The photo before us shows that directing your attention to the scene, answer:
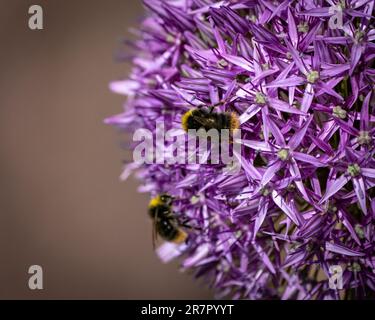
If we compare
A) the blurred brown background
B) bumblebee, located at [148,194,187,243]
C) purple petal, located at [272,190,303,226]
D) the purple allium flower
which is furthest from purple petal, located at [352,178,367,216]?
the blurred brown background

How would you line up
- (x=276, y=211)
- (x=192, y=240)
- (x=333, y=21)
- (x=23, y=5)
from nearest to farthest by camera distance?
(x=333, y=21)
(x=276, y=211)
(x=192, y=240)
(x=23, y=5)

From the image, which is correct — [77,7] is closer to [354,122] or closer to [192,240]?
[192,240]

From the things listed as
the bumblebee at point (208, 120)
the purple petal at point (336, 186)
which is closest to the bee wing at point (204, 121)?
the bumblebee at point (208, 120)

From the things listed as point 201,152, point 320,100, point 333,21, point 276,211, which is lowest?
point 276,211

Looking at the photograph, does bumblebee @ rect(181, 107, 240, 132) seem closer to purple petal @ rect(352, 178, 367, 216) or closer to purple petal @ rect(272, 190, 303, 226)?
purple petal @ rect(272, 190, 303, 226)

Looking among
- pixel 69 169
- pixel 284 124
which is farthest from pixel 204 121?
pixel 69 169

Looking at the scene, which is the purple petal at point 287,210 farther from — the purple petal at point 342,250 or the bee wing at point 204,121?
the bee wing at point 204,121

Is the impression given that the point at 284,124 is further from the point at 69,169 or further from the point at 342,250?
the point at 69,169
